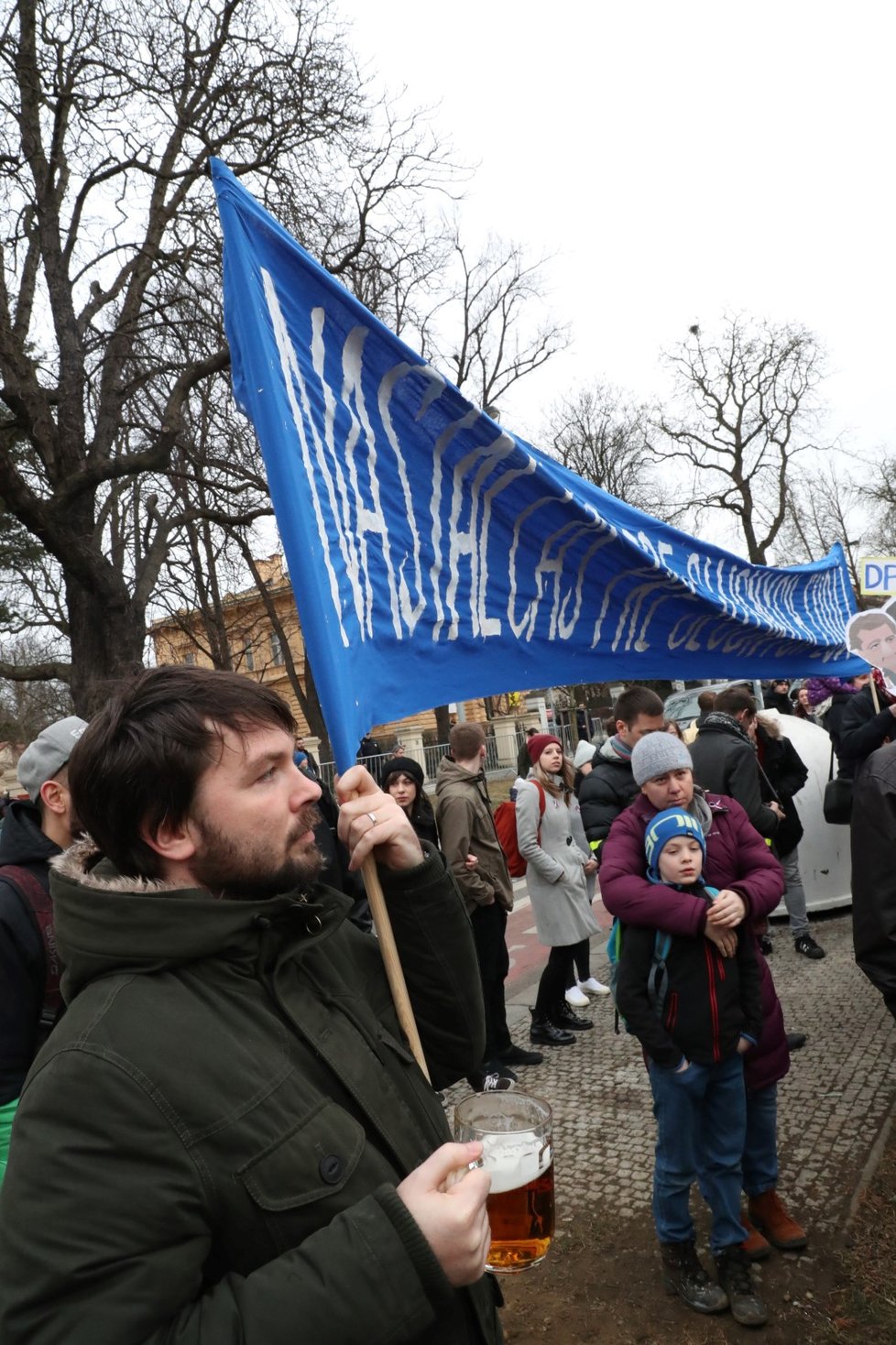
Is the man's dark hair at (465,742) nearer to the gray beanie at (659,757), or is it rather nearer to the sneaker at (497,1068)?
the sneaker at (497,1068)

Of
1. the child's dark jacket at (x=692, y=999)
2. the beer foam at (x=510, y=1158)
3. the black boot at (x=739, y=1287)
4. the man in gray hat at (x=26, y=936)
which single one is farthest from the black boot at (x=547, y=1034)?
the beer foam at (x=510, y=1158)

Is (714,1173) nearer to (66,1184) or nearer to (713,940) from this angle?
(713,940)

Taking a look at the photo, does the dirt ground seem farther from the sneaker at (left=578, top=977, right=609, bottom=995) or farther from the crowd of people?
the sneaker at (left=578, top=977, right=609, bottom=995)

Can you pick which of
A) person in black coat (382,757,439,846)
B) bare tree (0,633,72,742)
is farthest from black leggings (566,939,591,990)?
bare tree (0,633,72,742)

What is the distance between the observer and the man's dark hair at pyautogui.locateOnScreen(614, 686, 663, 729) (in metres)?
4.29

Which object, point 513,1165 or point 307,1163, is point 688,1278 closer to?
point 513,1165

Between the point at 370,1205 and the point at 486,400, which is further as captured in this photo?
the point at 486,400

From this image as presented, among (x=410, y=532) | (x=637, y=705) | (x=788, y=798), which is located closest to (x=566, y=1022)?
(x=788, y=798)

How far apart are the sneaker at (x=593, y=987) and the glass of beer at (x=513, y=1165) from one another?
190 inches

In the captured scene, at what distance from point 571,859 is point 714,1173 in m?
3.04

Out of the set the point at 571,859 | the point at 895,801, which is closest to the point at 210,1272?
the point at 895,801

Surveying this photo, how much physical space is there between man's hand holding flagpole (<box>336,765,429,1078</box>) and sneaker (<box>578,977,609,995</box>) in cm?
504

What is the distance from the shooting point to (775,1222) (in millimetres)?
3217

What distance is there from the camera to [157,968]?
4.23 ft
